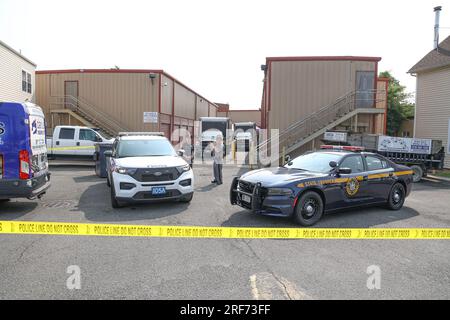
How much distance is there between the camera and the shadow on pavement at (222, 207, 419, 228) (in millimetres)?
6789

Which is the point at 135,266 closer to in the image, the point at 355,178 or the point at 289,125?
the point at 355,178

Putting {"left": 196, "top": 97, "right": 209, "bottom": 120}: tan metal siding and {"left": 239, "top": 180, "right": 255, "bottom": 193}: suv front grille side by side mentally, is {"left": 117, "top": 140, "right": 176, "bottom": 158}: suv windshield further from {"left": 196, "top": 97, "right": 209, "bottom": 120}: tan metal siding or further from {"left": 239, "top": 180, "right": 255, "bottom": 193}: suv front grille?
{"left": 196, "top": 97, "right": 209, "bottom": 120}: tan metal siding

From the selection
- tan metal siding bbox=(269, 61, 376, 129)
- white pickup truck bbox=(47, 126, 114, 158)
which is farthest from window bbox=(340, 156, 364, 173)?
tan metal siding bbox=(269, 61, 376, 129)

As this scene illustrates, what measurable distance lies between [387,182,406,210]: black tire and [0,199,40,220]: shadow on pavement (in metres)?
8.07

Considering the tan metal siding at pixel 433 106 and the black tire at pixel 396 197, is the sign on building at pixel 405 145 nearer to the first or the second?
the tan metal siding at pixel 433 106

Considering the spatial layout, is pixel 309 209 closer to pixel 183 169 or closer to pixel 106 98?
pixel 183 169

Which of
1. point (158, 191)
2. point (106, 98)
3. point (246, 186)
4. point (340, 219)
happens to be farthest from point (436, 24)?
point (106, 98)

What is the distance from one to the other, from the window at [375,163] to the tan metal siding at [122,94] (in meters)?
17.4

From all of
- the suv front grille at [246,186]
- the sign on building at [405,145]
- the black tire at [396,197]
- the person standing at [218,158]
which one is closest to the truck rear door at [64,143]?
the person standing at [218,158]

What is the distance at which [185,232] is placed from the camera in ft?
19.0

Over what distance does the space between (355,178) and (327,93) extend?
44.8ft
